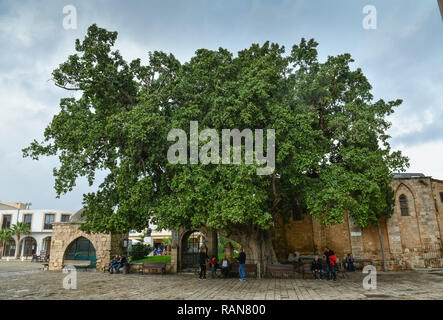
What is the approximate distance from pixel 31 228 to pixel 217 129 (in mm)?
47803

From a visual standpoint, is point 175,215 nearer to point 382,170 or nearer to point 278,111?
point 278,111

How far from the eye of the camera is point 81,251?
24000mm

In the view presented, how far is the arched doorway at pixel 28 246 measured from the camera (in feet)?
158

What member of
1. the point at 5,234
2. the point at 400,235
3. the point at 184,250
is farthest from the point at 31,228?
the point at 400,235

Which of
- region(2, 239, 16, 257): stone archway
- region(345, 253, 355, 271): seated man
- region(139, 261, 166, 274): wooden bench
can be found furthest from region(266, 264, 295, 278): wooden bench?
region(2, 239, 16, 257): stone archway

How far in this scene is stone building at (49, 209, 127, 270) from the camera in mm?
23031

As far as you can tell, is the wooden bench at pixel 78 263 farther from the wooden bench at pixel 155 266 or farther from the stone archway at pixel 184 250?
the stone archway at pixel 184 250

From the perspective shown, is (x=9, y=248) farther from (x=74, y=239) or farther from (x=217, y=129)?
(x=217, y=129)

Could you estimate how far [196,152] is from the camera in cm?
1364

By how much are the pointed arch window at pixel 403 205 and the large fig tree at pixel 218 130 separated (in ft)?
32.0
